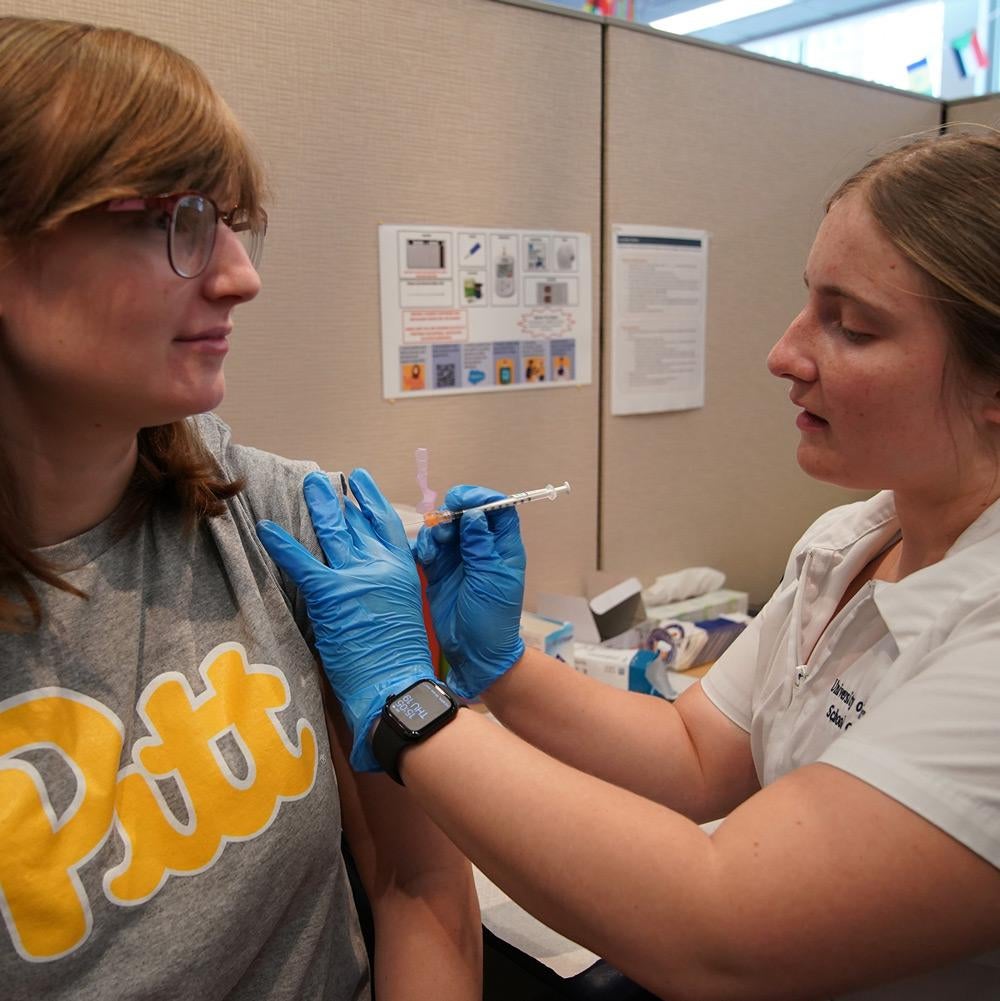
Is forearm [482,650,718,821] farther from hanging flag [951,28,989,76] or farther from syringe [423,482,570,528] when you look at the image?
hanging flag [951,28,989,76]

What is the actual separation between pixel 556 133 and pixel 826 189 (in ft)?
3.16

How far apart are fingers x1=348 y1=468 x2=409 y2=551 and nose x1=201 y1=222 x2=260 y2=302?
35 cm

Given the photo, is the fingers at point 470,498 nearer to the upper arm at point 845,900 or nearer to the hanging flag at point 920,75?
the upper arm at point 845,900

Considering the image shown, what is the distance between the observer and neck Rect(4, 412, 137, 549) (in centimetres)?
88

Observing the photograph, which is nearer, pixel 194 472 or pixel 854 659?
pixel 194 472

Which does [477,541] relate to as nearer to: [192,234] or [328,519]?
[328,519]

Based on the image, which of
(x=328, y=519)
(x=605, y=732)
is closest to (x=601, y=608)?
(x=605, y=732)

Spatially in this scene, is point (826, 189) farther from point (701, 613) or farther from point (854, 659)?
point (854, 659)

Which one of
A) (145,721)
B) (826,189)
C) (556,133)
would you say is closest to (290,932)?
(145,721)

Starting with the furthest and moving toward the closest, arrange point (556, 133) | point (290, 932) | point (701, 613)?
point (701, 613) < point (556, 133) < point (290, 932)

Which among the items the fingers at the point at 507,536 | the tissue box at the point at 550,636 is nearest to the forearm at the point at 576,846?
the fingers at the point at 507,536

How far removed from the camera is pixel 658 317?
226 centimetres

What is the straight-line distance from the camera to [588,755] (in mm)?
1294

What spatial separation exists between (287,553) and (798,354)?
641 millimetres
